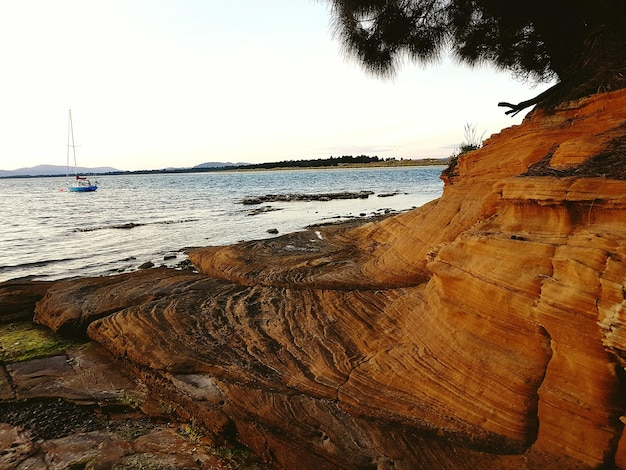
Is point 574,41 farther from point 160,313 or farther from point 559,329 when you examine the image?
point 160,313

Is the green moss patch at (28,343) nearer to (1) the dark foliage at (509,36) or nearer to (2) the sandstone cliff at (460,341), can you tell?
(2) the sandstone cliff at (460,341)

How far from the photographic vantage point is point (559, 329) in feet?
13.1

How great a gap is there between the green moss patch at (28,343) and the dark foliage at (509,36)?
8.09m

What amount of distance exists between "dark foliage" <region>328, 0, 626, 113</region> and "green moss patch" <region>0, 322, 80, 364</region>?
26.5ft

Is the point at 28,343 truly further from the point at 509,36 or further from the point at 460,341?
the point at 509,36

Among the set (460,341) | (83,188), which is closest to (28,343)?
(460,341)

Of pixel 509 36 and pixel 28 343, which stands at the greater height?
pixel 509 36

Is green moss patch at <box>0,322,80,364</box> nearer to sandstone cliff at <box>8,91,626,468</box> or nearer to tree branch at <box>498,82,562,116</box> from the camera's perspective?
sandstone cliff at <box>8,91,626,468</box>

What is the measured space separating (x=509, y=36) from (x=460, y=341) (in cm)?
714

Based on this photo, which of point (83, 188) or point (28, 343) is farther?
point (83, 188)

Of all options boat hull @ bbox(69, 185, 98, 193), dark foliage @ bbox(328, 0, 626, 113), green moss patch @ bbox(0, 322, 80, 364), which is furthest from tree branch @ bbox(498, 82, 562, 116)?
boat hull @ bbox(69, 185, 98, 193)

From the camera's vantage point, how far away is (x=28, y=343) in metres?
8.06

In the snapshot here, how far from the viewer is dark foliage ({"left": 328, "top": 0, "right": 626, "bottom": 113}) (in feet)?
→ 20.2

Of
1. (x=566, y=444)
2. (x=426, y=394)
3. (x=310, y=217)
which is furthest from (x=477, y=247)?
(x=310, y=217)
